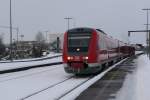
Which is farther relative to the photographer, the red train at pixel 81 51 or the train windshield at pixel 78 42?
the train windshield at pixel 78 42

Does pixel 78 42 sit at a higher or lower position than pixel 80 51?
higher

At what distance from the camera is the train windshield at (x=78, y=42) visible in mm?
25669

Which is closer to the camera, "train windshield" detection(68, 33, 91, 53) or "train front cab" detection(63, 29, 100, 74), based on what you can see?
"train front cab" detection(63, 29, 100, 74)

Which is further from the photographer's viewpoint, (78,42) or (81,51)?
(78,42)

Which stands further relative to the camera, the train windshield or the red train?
the train windshield

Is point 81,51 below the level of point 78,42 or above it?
below

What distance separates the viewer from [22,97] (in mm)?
15086

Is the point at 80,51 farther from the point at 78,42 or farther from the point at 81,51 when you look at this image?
the point at 78,42

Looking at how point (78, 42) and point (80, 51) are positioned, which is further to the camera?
point (78, 42)

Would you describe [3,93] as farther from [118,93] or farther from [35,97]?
[118,93]

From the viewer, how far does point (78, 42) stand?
2588 cm

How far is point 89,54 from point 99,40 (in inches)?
91.0

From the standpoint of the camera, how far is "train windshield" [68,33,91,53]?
25669mm

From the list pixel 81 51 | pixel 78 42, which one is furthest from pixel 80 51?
pixel 78 42
